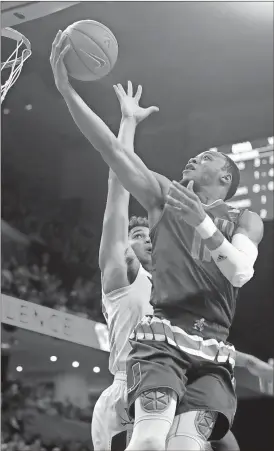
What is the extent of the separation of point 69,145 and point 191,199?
108 cm

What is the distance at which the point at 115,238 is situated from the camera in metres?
2.93

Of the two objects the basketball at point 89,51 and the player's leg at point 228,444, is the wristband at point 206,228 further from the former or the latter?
the player's leg at point 228,444

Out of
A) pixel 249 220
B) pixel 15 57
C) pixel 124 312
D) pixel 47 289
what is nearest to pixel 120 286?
pixel 124 312

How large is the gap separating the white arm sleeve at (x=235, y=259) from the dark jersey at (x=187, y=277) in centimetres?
12

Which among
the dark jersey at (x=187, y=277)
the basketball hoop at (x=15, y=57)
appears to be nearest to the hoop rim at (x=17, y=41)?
the basketball hoop at (x=15, y=57)

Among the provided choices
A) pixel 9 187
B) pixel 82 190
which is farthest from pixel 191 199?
pixel 9 187

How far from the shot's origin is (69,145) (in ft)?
10.4

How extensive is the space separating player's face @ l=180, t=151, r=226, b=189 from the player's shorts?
52cm

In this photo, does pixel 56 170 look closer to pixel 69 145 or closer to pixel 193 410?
pixel 69 145

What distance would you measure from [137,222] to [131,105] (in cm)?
44

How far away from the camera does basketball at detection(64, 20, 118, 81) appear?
8.47 feet

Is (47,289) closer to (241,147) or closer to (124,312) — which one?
(124,312)

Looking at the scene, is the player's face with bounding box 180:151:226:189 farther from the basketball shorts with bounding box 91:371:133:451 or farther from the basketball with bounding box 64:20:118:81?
the basketball shorts with bounding box 91:371:133:451

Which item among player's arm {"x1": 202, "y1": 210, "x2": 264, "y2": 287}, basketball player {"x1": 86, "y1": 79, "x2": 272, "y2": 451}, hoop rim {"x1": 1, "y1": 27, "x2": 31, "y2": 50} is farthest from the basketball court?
player's arm {"x1": 202, "y1": 210, "x2": 264, "y2": 287}
